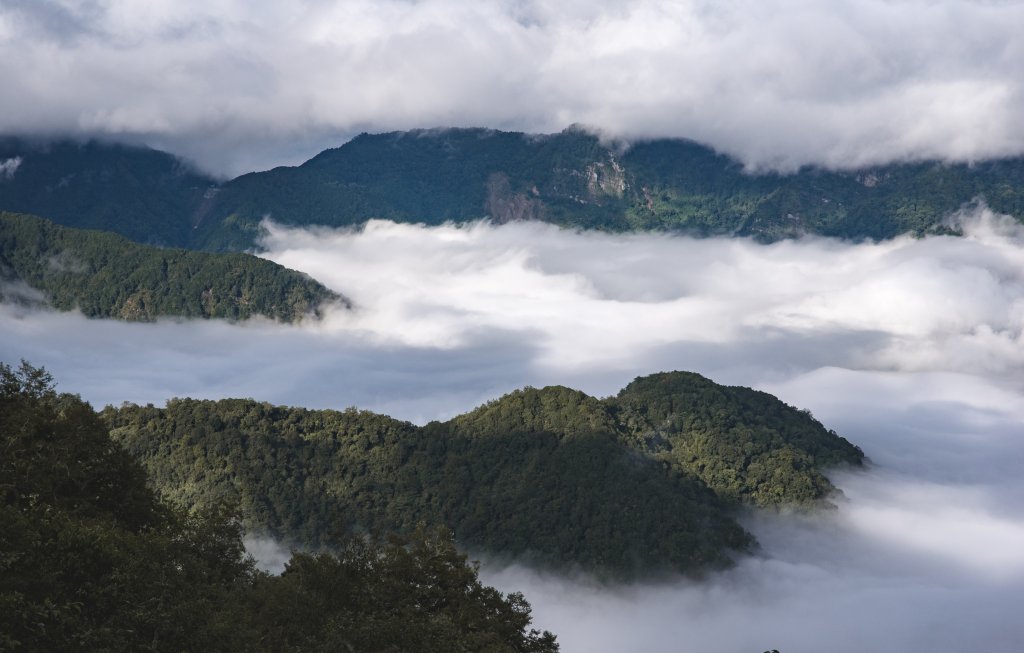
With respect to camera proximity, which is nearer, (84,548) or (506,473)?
(84,548)

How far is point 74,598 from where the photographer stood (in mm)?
33906

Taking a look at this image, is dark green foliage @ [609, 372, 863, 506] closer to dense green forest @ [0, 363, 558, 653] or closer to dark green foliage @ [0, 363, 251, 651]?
dense green forest @ [0, 363, 558, 653]

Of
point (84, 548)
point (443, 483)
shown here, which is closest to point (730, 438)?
point (443, 483)

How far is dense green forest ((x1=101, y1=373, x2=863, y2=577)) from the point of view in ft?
418

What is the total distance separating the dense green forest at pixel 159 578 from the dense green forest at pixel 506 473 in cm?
7073

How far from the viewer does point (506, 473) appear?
452ft

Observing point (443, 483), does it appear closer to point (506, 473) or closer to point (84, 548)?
point (506, 473)

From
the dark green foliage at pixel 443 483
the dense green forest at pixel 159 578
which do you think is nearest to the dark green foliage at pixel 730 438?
the dark green foliage at pixel 443 483

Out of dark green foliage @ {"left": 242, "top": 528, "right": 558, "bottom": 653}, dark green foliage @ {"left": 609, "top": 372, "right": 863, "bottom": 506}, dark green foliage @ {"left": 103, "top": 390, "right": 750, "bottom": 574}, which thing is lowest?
dark green foliage @ {"left": 242, "top": 528, "right": 558, "bottom": 653}

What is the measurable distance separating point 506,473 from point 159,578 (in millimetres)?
102644

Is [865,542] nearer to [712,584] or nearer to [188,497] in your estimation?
[712,584]

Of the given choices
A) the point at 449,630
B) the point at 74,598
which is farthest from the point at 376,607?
the point at 74,598

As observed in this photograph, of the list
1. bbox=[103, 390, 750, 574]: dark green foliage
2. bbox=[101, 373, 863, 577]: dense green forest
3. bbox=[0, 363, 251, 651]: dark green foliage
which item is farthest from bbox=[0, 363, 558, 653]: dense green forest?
bbox=[101, 373, 863, 577]: dense green forest

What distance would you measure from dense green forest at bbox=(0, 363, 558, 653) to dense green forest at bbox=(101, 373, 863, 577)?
70726mm
